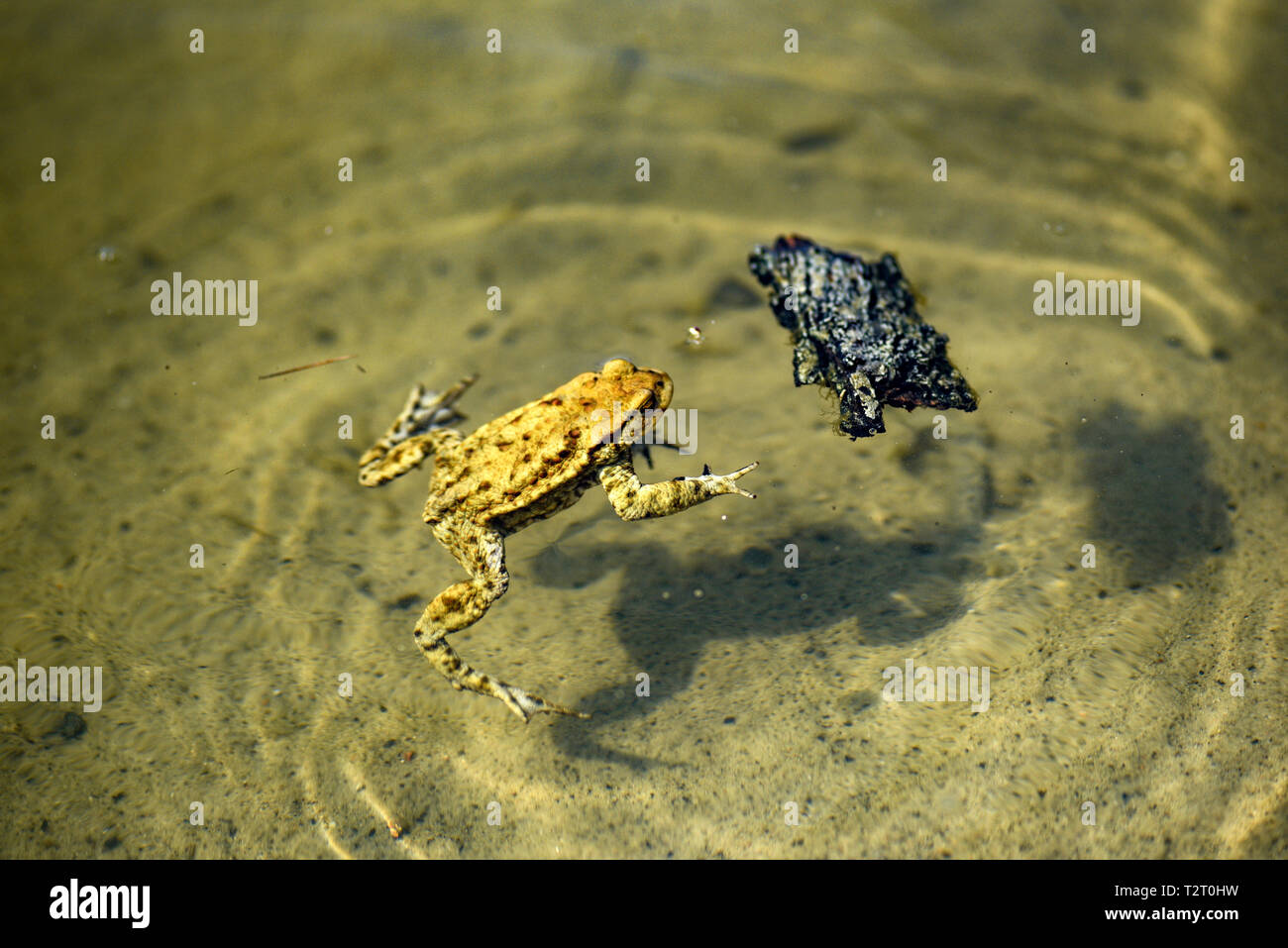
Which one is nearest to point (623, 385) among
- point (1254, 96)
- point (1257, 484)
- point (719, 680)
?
point (719, 680)

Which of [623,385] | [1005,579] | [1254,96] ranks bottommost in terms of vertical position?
[1005,579]

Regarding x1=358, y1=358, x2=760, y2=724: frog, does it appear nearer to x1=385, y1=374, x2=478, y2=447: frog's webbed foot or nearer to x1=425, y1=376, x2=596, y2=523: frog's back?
x1=425, y1=376, x2=596, y2=523: frog's back

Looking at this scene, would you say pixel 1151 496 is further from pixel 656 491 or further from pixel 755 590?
pixel 656 491

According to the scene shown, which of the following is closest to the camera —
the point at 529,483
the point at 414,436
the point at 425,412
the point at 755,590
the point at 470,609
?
the point at 529,483

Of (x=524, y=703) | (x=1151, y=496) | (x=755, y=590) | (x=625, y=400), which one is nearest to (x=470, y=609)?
(x=524, y=703)

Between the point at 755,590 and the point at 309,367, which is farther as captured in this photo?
the point at 309,367

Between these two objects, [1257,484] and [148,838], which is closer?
[148,838]

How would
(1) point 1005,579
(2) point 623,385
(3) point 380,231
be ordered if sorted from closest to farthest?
1. (2) point 623,385
2. (1) point 1005,579
3. (3) point 380,231

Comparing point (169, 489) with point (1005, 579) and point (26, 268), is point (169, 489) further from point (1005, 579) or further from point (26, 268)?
point (1005, 579)
